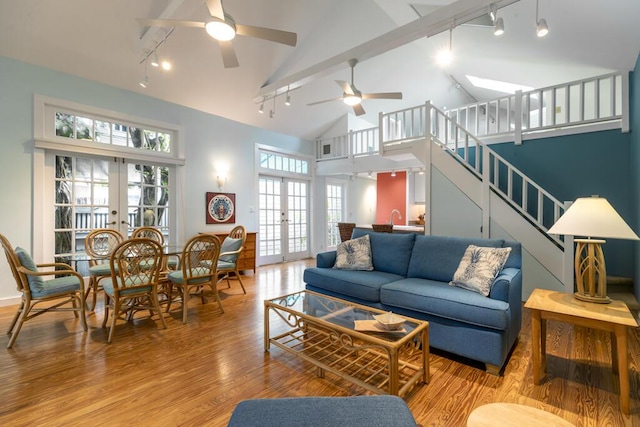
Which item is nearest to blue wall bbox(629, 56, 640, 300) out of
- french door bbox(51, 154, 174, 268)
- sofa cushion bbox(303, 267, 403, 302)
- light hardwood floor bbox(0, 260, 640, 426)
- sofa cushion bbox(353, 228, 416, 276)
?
light hardwood floor bbox(0, 260, 640, 426)

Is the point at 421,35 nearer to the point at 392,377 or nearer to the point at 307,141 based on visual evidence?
the point at 392,377

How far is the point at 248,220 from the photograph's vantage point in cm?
609

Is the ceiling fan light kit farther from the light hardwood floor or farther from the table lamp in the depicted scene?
the table lamp

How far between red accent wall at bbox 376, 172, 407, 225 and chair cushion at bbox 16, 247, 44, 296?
25.9ft

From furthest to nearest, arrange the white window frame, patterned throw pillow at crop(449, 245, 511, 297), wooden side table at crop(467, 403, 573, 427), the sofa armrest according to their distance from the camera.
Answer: the white window frame < the sofa armrest < patterned throw pillow at crop(449, 245, 511, 297) < wooden side table at crop(467, 403, 573, 427)

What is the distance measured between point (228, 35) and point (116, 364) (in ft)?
9.12

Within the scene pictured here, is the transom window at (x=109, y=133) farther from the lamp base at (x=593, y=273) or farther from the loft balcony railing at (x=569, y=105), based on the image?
the lamp base at (x=593, y=273)

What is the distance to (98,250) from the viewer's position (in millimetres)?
3824

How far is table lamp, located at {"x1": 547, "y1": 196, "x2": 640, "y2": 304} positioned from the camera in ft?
6.07

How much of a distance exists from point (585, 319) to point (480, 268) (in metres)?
0.80

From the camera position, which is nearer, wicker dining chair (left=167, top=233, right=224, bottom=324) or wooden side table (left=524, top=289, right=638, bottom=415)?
wooden side table (left=524, top=289, right=638, bottom=415)

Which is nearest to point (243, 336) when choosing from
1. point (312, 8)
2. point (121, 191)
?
point (121, 191)

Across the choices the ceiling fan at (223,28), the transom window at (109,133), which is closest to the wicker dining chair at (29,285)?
the transom window at (109,133)

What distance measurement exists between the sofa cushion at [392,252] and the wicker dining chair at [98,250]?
3.06 meters
